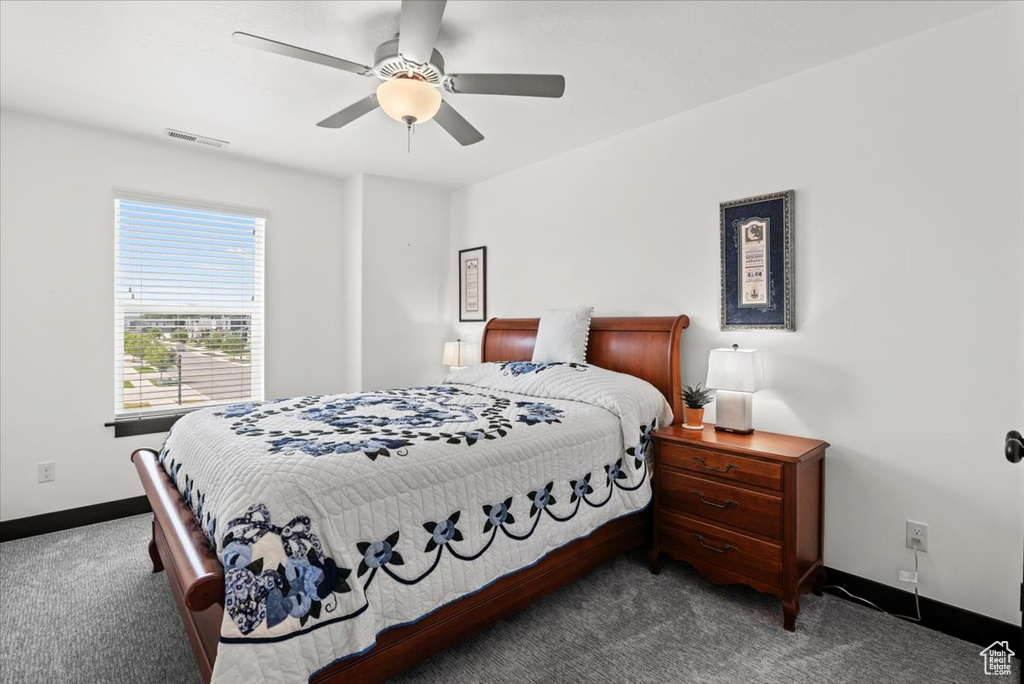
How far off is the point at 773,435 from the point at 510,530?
1.46m

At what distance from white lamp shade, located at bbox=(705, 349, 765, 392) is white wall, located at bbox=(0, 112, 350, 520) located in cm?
367

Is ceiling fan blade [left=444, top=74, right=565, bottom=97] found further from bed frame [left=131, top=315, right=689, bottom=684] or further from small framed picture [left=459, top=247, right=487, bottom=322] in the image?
small framed picture [left=459, top=247, right=487, bottom=322]

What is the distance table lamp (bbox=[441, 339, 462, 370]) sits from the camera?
14.4 ft

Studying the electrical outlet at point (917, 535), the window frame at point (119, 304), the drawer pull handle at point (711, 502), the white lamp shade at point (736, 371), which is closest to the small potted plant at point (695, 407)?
the white lamp shade at point (736, 371)

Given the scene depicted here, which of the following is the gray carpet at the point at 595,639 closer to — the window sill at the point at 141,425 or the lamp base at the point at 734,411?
the lamp base at the point at 734,411

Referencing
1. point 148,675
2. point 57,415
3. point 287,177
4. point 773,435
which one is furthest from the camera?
point 287,177

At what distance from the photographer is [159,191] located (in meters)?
3.50

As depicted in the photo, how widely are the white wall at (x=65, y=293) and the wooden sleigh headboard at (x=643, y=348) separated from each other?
2844 mm

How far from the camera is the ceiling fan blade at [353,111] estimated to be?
2.30m

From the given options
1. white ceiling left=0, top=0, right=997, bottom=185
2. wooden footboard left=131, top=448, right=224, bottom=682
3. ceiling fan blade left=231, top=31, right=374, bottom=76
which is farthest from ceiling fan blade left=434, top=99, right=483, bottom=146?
wooden footboard left=131, top=448, right=224, bottom=682

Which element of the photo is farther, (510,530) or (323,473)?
(510,530)

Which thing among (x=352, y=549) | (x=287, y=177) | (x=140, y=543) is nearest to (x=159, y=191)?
(x=287, y=177)

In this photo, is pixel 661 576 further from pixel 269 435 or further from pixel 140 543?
pixel 140 543

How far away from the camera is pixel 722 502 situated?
2285mm
